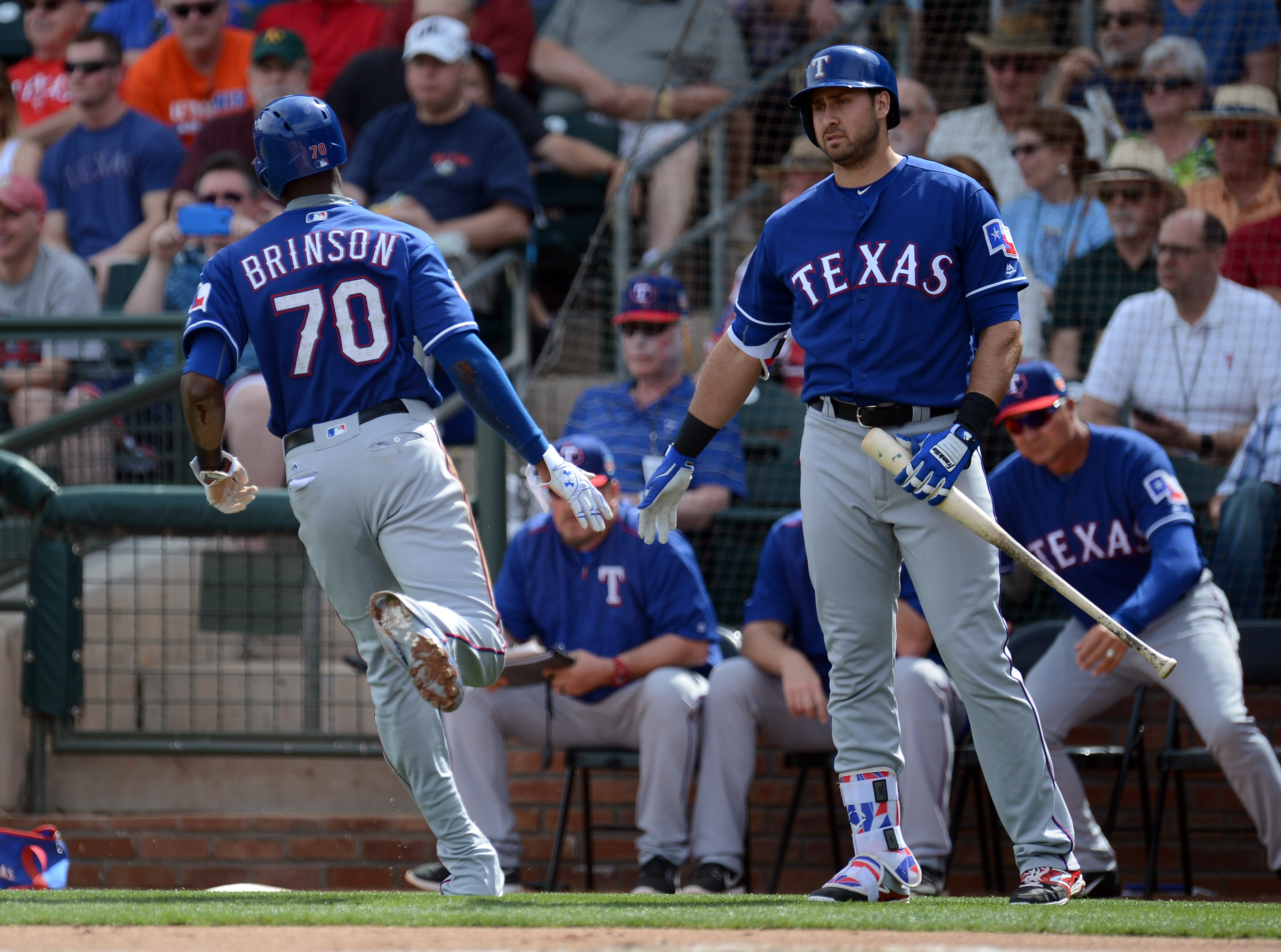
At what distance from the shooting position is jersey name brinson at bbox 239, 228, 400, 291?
3.90 meters

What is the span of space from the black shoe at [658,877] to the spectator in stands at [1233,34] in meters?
4.98

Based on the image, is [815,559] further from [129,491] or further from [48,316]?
[48,316]

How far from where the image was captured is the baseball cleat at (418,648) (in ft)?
11.6

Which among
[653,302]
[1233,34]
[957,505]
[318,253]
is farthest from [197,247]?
[1233,34]

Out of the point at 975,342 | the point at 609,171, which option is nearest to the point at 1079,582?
the point at 975,342

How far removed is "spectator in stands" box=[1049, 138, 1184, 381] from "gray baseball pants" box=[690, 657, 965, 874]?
2112 millimetres

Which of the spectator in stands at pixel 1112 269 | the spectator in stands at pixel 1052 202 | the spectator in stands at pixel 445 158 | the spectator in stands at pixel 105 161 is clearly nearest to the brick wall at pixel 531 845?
the spectator in stands at pixel 1112 269

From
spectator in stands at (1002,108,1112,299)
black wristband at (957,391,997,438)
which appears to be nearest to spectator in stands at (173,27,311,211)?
spectator in stands at (1002,108,1112,299)

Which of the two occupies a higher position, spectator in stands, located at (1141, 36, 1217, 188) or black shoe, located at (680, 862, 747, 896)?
spectator in stands, located at (1141, 36, 1217, 188)

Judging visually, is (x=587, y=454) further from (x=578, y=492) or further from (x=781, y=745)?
(x=578, y=492)

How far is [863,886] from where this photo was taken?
3.66 metres

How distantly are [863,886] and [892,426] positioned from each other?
42.8 inches

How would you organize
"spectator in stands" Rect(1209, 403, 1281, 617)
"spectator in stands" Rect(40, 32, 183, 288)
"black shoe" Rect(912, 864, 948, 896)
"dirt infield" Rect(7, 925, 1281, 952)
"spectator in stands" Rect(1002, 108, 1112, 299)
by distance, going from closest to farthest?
"dirt infield" Rect(7, 925, 1281, 952)
"black shoe" Rect(912, 864, 948, 896)
"spectator in stands" Rect(1209, 403, 1281, 617)
"spectator in stands" Rect(1002, 108, 1112, 299)
"spectator in stands" Rect(40, 32, 183, 288)

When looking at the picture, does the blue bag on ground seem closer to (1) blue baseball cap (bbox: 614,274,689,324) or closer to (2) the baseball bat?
(2) the baseball bat
